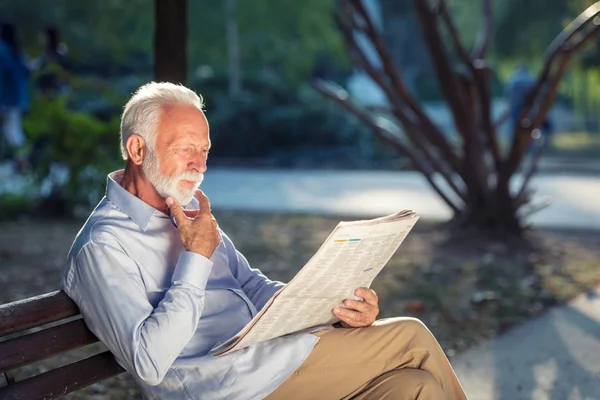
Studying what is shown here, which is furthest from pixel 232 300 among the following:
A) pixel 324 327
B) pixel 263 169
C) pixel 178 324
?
pixel 263 169

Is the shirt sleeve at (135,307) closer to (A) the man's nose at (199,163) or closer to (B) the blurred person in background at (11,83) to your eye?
(A) the man's nose at (199,163)

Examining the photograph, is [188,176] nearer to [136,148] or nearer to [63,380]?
[136,148]

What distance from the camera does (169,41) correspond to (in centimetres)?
588

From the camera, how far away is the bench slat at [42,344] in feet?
8.48

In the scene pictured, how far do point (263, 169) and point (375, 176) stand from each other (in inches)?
93.2

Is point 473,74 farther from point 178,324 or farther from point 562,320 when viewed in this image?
point 178,324

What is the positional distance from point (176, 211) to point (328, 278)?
0.47m

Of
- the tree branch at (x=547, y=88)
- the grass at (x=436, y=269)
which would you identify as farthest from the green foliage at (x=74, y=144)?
the tree branch at (x=547, y=88)

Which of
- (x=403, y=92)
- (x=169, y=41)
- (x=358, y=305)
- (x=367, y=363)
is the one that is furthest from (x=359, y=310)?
(x=403, y=92)

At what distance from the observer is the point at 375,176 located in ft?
53.2

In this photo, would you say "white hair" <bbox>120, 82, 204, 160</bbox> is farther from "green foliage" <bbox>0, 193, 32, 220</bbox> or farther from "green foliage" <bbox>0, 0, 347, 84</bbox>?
"green foliage" <bbox>0, 0, 347, 84</bbox>

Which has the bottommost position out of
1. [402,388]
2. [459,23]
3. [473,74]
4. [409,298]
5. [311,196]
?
[459,23]

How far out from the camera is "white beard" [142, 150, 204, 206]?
2963 mm

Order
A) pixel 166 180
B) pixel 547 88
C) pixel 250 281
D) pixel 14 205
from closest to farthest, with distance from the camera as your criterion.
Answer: pixel 166 180 → pixel 250 281 → pixel 547 88 → pixel 14 205
